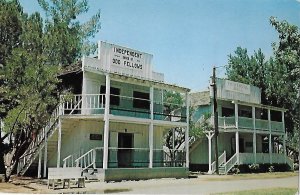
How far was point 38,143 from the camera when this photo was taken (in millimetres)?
15453

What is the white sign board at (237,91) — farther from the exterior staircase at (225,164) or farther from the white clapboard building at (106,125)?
the white clapboard building at (106,125)

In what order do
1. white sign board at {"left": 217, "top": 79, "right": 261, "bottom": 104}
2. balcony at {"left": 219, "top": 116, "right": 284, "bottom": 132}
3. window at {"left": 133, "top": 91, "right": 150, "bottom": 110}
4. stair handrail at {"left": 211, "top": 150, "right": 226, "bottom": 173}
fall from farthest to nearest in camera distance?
1. white sign board at {"left": 217, "top": 79, "right": 261, "bottom": 104}
2. balcony at {"left": 219, "top": 116, "right": 284, "bottom": 132}
3. stair handrail at {"left": 211, "top": 150, "right": 226, "bottom": 173}
4. window at {"left": 133, "top": 91, "right": 150, "bottom": 110}

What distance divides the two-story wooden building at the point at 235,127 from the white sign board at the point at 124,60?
6180mm

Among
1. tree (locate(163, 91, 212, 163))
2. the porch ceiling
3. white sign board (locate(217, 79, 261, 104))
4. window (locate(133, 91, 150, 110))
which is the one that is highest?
white sign board (locate(217, 79, 261, 104))

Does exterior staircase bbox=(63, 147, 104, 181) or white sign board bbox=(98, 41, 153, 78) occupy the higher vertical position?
white sign board bbox=(98, 41, 153, 78)

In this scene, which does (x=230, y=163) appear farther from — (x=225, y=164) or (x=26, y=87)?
(x=26, y=87)

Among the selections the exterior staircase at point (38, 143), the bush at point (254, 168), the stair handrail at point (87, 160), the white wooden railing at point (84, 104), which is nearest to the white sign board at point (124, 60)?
the white wooden railing at point (84, 104)

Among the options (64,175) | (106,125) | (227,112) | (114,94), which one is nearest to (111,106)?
(114,94)

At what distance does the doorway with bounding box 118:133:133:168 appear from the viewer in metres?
17.2

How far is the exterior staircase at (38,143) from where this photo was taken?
1510 centimetres

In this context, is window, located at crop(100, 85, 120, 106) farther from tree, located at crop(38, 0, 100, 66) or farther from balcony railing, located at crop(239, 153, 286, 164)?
balcony railing, located at crop(239, 153, 286, 164)

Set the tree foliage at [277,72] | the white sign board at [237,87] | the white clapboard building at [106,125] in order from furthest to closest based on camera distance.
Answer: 1. the white sign board at [237,87]
2. the white clapboard building at [106,125]
3. the tree foliage at [277,72]

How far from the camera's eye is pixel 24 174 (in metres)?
15.4

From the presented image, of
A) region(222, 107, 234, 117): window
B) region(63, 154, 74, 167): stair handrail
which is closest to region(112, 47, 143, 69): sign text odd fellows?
region(63, 154, 74, 167): stair handrail
